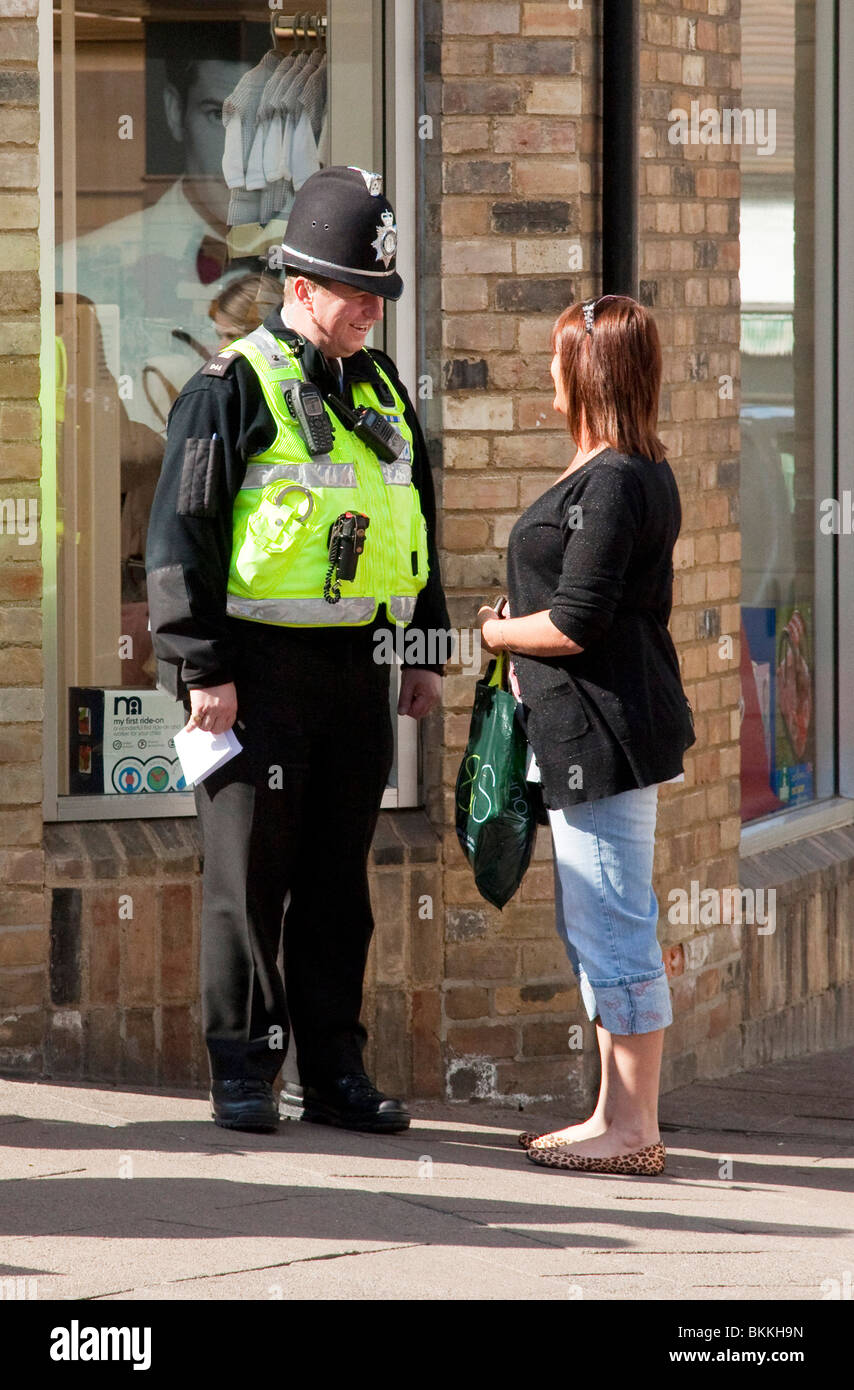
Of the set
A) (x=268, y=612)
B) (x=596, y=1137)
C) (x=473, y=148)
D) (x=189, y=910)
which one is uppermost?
(x=473, y=148)

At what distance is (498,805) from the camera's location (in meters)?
4.45

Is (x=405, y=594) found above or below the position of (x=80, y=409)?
below

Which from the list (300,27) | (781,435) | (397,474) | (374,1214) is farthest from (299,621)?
(781,435)

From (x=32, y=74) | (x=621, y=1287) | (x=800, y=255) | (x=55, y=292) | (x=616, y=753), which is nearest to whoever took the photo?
(x=621, y=1287)

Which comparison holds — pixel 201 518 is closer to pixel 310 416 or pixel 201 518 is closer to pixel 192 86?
pixel 310 416

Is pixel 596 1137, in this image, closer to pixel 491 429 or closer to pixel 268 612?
pixel 268 612

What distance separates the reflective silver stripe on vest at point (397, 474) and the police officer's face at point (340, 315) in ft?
0.90

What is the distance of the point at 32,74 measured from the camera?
16.0ft

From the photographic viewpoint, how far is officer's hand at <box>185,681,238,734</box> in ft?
13.9

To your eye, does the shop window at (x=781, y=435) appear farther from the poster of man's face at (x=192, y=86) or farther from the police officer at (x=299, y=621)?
the police officer at (x=299, y=621)

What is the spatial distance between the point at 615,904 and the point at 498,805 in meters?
0.35

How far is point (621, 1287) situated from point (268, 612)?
1.65 m

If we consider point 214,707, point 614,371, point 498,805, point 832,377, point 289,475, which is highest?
point 832,377

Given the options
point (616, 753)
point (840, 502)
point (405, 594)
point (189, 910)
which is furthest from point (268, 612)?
point (840, 502)
